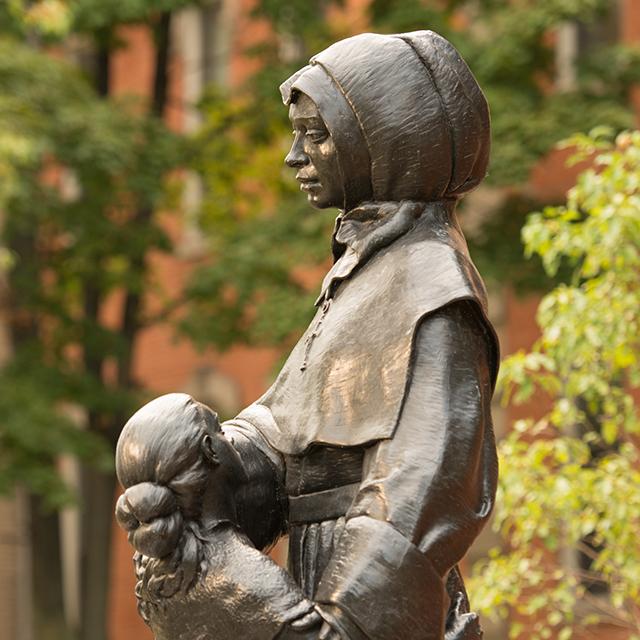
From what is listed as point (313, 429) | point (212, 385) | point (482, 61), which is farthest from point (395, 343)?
point (212, 385)

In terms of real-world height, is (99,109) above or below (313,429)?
below

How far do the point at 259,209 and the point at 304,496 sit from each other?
13.7 m

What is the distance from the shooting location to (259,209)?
17.2 meters

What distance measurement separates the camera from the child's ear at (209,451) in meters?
3.56

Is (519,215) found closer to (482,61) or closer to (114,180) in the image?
(482,61)

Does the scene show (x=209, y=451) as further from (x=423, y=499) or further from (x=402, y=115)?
(x=402, y=115)

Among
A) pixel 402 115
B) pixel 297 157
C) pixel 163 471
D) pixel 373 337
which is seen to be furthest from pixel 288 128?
pixel 163 471

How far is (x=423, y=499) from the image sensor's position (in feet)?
10.8

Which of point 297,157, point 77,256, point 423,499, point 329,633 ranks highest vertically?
point 297,157

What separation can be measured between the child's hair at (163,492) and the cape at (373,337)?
25 centimetres

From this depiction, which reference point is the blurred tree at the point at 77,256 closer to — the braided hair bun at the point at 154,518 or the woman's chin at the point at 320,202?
the woman's chin at the point at 320,202

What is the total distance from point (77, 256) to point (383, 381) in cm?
1311

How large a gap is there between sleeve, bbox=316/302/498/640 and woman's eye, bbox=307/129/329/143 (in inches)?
19.7

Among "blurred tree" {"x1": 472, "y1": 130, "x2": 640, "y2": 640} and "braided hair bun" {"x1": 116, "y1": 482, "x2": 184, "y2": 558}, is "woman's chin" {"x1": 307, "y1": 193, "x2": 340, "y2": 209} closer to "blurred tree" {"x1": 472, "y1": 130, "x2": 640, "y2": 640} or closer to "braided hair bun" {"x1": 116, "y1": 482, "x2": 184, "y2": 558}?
"braided hair bun" {"x1": 116, "y1": 482, "x2": 184, "y2": 558}
